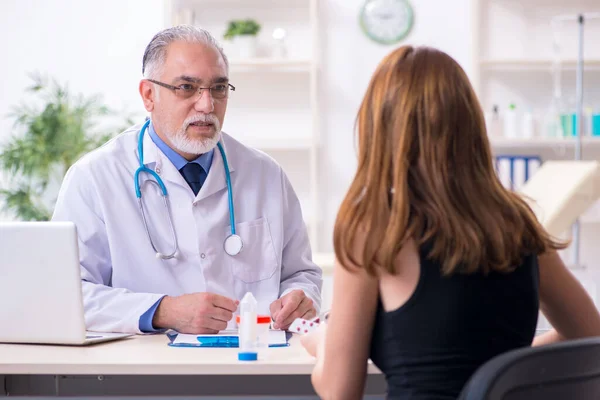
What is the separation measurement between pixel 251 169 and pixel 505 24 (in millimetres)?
3147

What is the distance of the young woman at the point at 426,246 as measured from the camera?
123 centimetres

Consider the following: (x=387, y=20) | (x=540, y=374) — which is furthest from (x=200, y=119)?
(x=387, y=20)

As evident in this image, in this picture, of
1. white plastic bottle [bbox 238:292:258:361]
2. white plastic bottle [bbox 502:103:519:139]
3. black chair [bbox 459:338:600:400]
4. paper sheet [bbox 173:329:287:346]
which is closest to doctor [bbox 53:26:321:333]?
paper sheet [bbox 173:329:287:346]

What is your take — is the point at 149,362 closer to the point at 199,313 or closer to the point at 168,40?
the point at 199,313

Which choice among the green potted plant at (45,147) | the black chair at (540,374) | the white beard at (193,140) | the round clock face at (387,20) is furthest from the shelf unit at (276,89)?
the black chair at (540,374)

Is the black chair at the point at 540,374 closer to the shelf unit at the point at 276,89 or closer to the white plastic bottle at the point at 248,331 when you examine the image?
the white plastic bottle at the point at 248,331

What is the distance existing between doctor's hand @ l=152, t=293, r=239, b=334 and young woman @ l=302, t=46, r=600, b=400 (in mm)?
517

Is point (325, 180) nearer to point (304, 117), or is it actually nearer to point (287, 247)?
point (304, 117)

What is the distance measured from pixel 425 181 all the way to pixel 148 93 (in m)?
1.20

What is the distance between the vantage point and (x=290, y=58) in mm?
4934

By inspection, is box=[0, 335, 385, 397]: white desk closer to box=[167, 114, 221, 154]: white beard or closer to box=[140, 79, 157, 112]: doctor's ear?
box=[167, 114, 221, 154]: white beard

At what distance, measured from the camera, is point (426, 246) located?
1.24 m

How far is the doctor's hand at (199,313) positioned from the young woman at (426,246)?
1.70ft

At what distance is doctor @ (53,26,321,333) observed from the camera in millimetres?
2068
